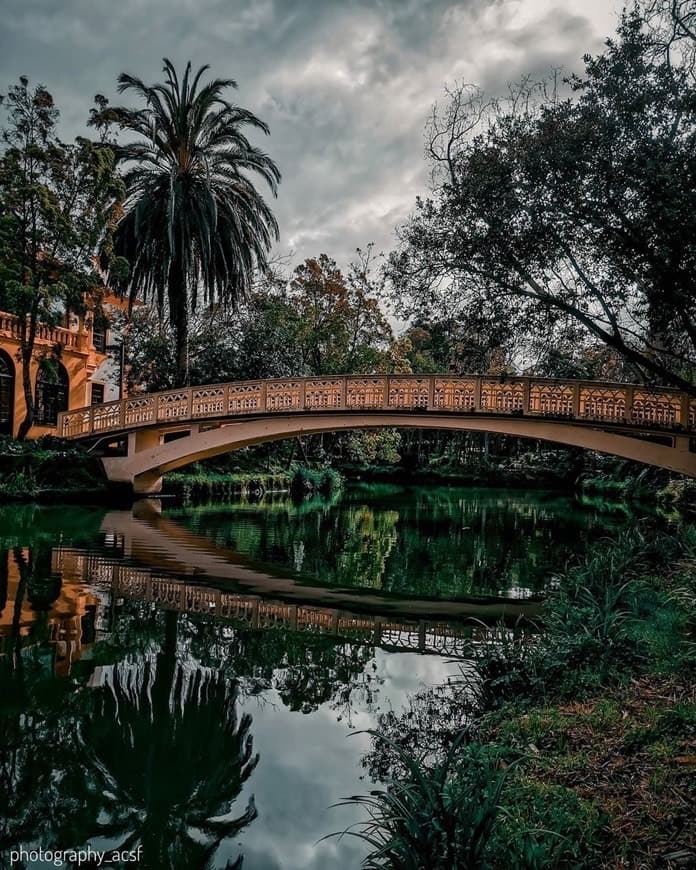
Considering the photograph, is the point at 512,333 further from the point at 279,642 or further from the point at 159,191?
the point at 159,191

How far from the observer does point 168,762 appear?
3902mm

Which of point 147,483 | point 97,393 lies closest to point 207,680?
point 147,483

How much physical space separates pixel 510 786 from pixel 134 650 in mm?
3851

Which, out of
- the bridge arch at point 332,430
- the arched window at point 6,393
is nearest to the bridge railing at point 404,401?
the bridge arch at point 332,430

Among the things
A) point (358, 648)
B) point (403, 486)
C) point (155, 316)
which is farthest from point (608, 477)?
point (358, 648)

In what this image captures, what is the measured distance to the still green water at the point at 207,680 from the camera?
10.9 ft

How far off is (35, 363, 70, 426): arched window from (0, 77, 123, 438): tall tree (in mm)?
5622

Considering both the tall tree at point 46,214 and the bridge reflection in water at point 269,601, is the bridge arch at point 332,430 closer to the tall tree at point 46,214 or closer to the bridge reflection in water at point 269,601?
the tall tree at point 46,214

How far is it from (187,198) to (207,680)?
21580mm

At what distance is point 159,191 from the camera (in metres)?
23.8

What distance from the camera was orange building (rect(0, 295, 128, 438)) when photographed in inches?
961

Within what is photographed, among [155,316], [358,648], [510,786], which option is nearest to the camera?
[510,786]

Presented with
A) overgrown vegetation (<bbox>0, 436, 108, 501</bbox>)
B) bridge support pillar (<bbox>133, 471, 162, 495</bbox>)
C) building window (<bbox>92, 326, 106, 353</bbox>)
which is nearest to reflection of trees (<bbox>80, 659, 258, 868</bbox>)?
overgrown vegetation (<bbox>0, 436, 108, 501</bbox>)

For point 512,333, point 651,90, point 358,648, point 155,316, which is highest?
point 155,316
